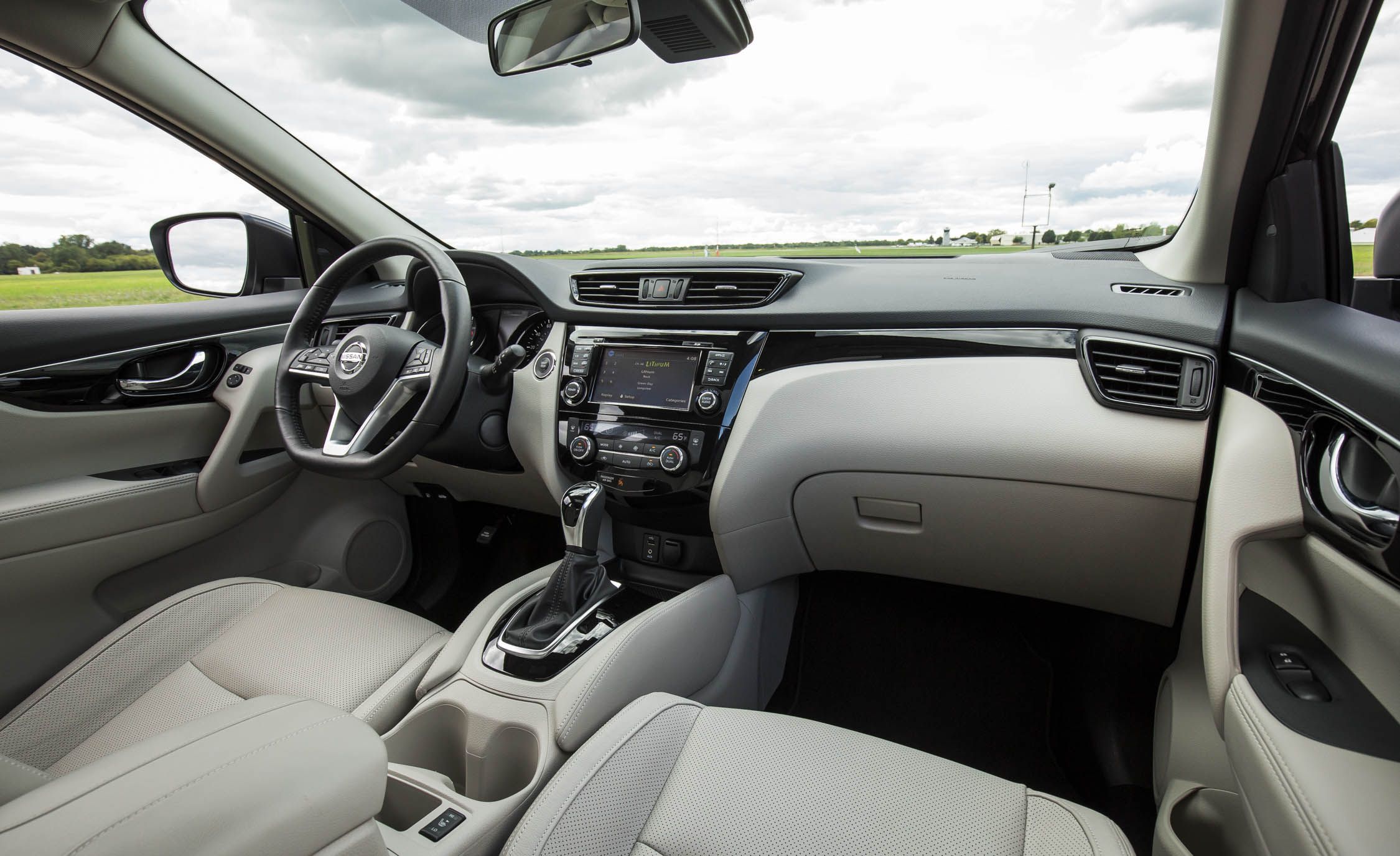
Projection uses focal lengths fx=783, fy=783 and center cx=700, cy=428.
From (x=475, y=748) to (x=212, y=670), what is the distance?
0.64 metres

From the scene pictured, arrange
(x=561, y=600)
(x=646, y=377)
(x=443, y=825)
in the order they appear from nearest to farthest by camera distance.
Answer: (x=443, y=825), (x=561, y=600), (x=646, y=377)

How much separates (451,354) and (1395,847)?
168 centimetres

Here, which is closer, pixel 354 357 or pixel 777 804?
pixel 777 804

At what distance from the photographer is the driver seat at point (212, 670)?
1.54 metres

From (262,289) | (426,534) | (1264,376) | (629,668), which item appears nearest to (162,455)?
(262,289)

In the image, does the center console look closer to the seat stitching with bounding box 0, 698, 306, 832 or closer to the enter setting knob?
the enter setting knob

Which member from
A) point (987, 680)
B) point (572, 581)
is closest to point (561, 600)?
point (572, 581)

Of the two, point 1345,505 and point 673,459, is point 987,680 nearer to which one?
point 673,459

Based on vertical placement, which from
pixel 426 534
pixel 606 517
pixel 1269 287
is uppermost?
pixel 1269 287

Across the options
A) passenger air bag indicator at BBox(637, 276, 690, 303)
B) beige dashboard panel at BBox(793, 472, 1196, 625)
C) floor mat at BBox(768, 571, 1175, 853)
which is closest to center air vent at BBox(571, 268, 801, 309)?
passenger air bag indicator at BBox(637, 276, 690, 303)

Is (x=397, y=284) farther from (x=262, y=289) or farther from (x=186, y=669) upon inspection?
(x=186, y=669)

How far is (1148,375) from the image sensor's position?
148 centimetres

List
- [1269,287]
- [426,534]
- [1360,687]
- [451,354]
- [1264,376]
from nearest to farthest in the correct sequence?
[1360,687] → [1264,376] → [1269,287] → [451,354] → [426,534]

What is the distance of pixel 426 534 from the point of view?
9.05 ft
